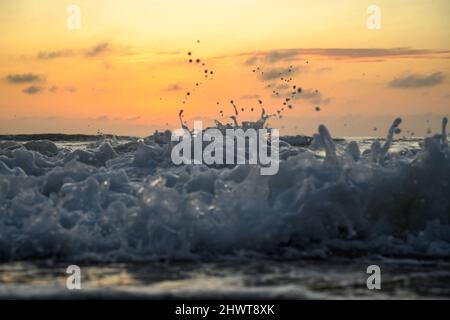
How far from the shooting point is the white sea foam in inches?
323

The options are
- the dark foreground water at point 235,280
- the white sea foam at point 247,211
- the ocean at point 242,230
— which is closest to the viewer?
the dark foreground water at point 235,280

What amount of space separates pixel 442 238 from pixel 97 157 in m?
7.59

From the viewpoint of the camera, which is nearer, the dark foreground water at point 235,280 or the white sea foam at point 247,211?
the dark foreground water at point 235,280

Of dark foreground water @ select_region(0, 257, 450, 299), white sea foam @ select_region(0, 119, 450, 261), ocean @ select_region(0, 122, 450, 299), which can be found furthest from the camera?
white sea foam @ select_region(0, 119, 450, 261)

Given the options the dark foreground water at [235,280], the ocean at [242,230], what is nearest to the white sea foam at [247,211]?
the ocean at [242,230]

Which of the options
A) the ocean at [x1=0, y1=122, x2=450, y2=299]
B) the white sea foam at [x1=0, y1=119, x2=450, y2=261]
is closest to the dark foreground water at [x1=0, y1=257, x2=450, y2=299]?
the ocean at [x1=0, y1=122, x2=450, y2=299]

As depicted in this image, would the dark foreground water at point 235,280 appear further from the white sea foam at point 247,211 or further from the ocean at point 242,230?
the white sea foam at point 247,211

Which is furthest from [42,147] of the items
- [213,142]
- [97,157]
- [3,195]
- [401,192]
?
[401,192]

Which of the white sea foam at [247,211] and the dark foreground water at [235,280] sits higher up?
the white sea foam at [247,211]

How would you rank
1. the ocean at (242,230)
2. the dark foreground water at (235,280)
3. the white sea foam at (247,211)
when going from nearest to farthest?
the dark foreground water at (235,280) → the ocean at (242,230) → the white sea foam at (247,211)

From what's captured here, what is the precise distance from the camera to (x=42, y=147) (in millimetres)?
19578

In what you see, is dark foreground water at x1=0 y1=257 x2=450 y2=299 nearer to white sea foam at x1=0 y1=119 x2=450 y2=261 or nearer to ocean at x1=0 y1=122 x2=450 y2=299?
ocean at x1=0 y1=122 x2=450 y2=299

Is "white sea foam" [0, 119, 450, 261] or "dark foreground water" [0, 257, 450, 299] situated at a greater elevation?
"white sea foam" [0, 119, 450, 261]

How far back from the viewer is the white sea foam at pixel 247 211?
8203mm
